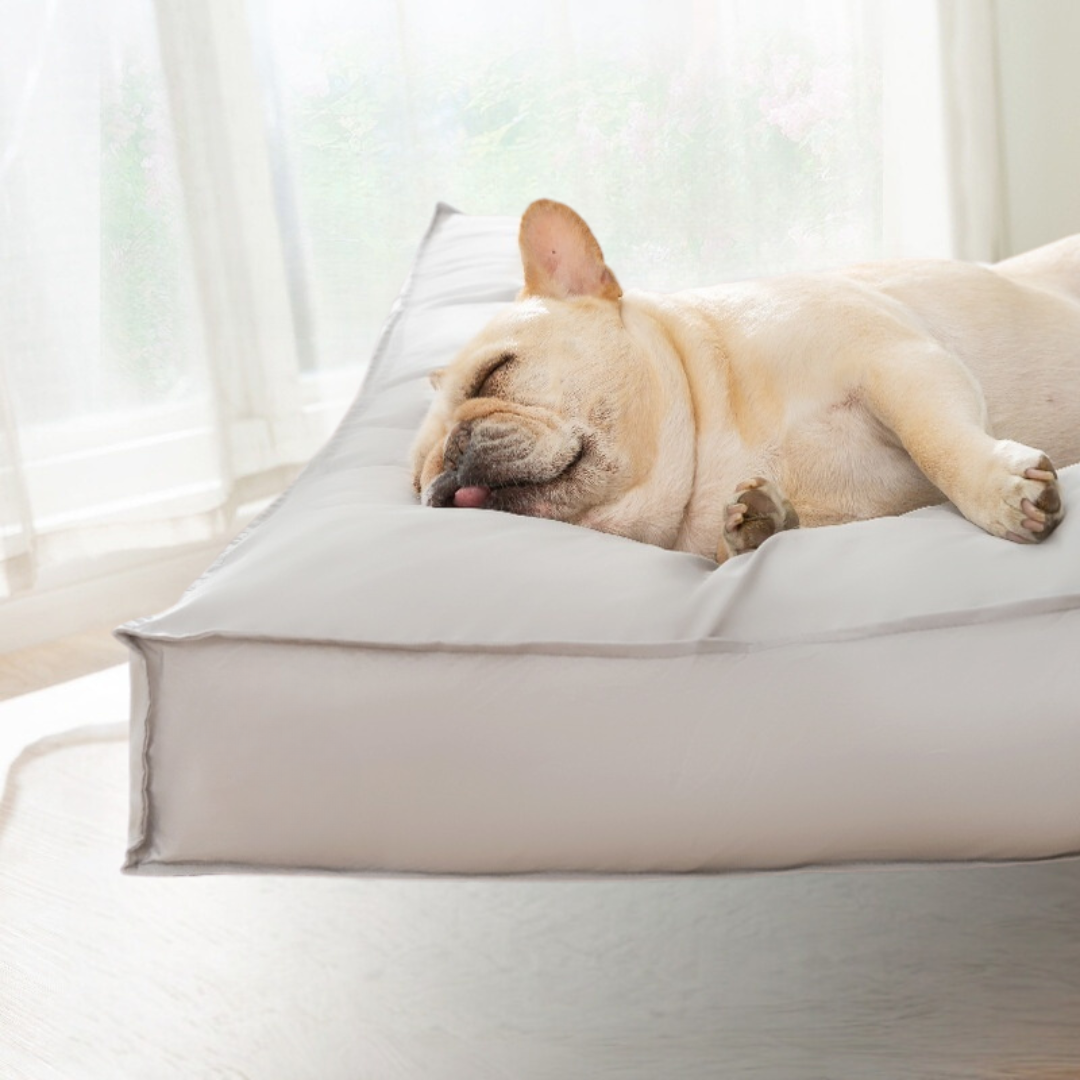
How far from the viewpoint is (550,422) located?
1579 mm

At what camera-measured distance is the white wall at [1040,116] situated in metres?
4.61

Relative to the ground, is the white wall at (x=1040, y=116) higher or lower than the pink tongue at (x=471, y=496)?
higher

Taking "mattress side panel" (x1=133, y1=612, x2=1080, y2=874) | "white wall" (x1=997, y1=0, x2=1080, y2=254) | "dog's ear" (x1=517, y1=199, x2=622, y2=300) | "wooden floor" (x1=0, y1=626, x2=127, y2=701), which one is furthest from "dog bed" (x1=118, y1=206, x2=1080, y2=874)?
"white wall" (x1=997, y1=0, x2=1080, y2=254)

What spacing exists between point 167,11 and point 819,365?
2153 millimetres

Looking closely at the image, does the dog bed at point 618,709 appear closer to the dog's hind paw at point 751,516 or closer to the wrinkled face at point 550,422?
the dog's hind paw at point 751,516

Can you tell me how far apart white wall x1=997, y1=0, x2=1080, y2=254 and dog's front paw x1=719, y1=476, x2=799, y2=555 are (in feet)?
12.3

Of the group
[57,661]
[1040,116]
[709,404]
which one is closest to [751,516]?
[709,404]

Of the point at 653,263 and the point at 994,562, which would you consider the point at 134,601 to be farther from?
the point at 994,562

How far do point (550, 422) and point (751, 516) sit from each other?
0.86 ft

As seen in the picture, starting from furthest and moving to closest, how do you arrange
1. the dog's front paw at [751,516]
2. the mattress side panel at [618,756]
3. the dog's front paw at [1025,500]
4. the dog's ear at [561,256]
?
1. the dog's ear at [561,256]
2. the dog's front paw at [751,516]
3. the dog's front paw at [1025,500]
4. the mattress side panel at [618,756]

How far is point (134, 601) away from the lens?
126 inches

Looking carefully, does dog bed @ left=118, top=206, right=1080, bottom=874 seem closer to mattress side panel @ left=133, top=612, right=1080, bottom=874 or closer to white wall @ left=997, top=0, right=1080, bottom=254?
mattress side panel @ left=133, top=612, right=1080, bottom=874

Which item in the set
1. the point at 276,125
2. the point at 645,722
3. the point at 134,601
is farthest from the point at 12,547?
the point at 645,722

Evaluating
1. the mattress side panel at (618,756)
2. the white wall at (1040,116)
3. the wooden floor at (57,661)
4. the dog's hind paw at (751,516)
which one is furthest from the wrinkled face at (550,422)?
the white wall at (1040,116)
